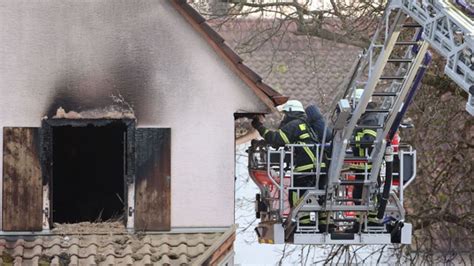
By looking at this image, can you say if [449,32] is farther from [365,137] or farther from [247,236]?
[247,236]

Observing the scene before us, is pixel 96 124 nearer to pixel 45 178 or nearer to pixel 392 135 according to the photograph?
pixel 45 178

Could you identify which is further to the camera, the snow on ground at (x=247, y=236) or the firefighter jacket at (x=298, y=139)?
the snow on ground at (x=247, y=236)

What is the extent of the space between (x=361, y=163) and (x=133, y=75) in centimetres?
285

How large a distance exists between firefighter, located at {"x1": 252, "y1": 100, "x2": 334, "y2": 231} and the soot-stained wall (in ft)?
1.49

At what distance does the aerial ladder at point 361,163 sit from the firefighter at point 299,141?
6cm

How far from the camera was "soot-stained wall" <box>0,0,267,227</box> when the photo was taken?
50.4 ft

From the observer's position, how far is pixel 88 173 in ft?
65.7

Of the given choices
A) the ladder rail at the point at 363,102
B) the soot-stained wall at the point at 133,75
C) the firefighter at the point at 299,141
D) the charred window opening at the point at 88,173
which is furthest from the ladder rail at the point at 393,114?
the charred window opening at the point at 88,173

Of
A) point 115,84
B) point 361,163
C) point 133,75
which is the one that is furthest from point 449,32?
point 115,84

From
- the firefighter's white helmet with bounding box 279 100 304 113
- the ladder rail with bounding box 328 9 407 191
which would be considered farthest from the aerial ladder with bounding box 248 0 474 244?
the firefighter's white helmet with bounding box 279 100 304 113

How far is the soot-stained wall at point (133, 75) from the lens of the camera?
1535 centimetres

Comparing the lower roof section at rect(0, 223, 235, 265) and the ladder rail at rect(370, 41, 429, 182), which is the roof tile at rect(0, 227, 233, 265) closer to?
the lower roof section at rect(0, 223, 235, 265)

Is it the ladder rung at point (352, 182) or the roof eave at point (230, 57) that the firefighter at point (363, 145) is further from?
the roof eave at point (230, 57)

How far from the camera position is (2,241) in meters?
15.2
